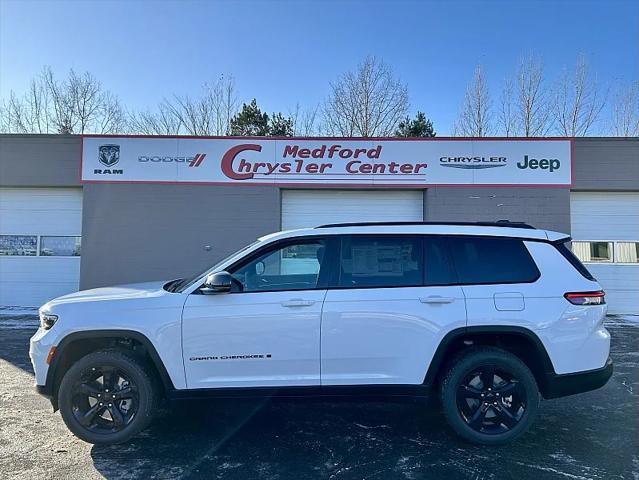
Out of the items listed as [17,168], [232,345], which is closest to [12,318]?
[17,168]

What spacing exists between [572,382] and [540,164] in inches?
354

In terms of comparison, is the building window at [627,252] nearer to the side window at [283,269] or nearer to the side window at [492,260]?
the side window at [492,260]

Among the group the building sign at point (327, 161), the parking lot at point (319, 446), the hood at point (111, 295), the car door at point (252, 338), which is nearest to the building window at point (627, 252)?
the building sign at point (327, 161)

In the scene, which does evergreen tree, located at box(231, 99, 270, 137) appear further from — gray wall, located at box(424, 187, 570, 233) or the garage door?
the garage door

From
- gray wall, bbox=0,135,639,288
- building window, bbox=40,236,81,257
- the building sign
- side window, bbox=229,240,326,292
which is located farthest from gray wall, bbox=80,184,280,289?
side window, bbox=229,240,326,292

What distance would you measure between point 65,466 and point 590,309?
461cm

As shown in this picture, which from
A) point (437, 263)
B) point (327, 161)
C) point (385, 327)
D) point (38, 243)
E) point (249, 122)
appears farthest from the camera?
point (249, 122)

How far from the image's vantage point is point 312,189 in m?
11.8

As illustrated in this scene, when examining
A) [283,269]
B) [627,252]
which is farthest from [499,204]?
[283,269]

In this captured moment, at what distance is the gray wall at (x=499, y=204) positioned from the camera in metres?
11.5

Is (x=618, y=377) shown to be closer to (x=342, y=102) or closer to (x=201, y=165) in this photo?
(x=201, y=165)

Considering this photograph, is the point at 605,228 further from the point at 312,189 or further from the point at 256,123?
the point at 256,123

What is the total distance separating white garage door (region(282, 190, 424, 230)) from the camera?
11875 mm

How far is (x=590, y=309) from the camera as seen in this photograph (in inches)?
155
